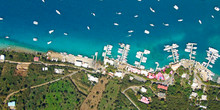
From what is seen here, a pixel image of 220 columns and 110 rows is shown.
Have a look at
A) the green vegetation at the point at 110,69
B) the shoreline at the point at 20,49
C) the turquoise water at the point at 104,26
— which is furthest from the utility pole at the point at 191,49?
the shoreline at the point at 20,49

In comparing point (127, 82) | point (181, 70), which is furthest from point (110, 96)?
point (181, 70)

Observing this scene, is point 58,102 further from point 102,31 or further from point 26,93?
point 102,31

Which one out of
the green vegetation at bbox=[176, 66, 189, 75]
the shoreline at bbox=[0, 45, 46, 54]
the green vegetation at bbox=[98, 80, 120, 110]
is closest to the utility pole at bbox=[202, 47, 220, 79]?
the green vegetation at bbox=[176, 66, 189, 75]

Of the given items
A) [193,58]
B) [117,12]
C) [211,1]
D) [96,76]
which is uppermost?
[211,1]

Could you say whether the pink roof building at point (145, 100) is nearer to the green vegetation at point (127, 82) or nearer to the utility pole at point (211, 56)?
the green vegetation at point (127, 82)

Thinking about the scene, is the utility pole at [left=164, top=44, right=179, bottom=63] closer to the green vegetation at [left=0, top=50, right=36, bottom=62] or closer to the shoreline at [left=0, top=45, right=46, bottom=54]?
the shoreline at [left=0, top=45, right=46, bottom=54]

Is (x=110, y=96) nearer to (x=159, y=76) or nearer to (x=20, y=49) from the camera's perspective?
(x=159, y=76)

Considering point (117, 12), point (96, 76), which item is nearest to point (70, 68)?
point (96, 76)
